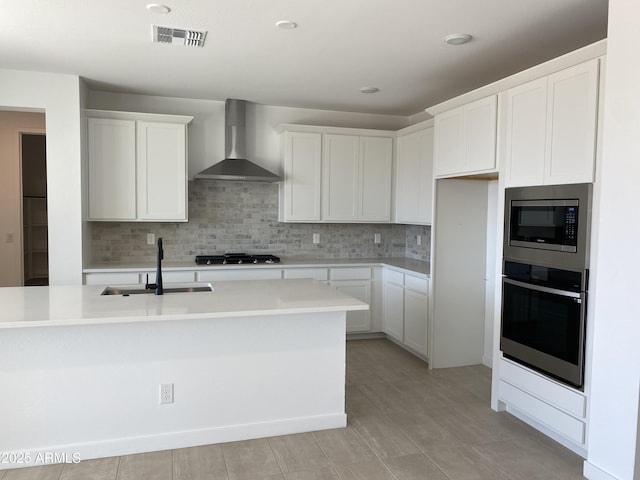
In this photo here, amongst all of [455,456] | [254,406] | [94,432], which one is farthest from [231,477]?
[455,456]

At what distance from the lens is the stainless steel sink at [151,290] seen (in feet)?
10.8

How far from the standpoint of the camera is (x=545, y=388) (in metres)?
2.96

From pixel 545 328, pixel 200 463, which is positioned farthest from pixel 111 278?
pixel 545 328

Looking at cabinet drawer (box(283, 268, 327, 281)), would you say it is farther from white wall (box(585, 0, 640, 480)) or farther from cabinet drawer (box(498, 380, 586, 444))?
white wall (box(585, 0, 640, 480))

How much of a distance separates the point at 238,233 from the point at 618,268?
12.5 feet

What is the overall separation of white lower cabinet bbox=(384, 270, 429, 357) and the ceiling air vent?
109 inches

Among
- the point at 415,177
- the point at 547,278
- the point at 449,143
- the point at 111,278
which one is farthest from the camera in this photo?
the point at 415,177

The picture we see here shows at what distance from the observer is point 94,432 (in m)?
2.73

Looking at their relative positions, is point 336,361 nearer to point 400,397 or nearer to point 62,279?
point 400,397

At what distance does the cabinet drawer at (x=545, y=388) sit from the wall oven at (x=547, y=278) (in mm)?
56

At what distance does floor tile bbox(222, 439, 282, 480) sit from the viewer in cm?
258

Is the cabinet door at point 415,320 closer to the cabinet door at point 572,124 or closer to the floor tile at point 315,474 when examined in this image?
the cabinet door at point 572,124

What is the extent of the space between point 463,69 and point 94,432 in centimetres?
369

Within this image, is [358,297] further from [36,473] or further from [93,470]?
[36,473]
